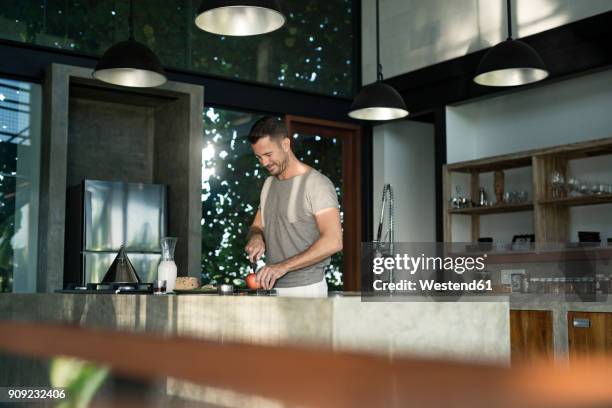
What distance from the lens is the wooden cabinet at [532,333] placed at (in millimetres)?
4664

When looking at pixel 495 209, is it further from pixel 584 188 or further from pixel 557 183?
pixel 584 188

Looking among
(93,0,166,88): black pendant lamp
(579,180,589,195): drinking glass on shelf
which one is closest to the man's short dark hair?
(93,0,166,88): black pendant lamp

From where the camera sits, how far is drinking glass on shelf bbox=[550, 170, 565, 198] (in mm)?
5684

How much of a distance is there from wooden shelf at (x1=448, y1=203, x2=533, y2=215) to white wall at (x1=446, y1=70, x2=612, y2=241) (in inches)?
6.1

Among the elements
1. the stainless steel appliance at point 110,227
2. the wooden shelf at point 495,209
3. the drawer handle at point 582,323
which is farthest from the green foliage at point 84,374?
the wooden shelf at point 495,209

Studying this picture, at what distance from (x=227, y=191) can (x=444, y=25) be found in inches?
93.8

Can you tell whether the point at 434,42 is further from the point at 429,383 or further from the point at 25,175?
Result: the point at 429,383

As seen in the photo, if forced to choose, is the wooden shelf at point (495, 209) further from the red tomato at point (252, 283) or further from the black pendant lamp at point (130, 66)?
the red tomato at point (252, 283)

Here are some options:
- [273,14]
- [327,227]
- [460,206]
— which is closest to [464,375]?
[327,227]

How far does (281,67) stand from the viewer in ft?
22.8

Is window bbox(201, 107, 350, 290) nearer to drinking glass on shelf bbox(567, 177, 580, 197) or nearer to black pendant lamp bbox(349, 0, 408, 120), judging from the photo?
black pendant lamp bbox(349, 0, 408, 120)

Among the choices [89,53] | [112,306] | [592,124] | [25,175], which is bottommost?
[112,306]

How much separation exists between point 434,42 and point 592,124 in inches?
64.5

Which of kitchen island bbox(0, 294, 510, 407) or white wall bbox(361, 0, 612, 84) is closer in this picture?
kitchen island bbox(0, 294, 510, 407)
